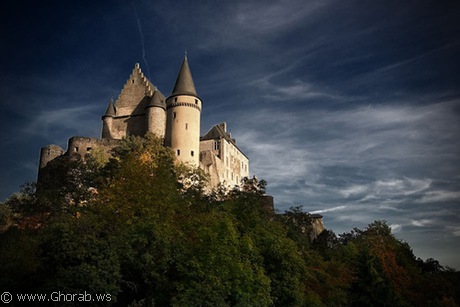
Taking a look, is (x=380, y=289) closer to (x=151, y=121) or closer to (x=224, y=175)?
(x=151, y=121)

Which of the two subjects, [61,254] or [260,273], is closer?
[61,254]

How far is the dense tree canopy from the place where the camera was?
56.1 feet

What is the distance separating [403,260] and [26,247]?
35.3 m

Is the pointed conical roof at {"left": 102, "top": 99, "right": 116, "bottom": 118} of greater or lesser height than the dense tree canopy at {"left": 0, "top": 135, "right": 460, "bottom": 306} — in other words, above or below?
above

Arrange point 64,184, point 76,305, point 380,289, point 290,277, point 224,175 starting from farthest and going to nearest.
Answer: point 224,175, point 64,184, point 380,289, point 290,277, point 76,305

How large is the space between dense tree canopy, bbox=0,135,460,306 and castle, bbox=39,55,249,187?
307 inches

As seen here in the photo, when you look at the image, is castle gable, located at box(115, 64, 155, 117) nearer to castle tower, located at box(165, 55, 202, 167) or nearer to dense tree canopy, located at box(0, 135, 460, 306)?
castle tower, located at box(165, 55, 202, 167)

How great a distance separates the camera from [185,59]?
182ft

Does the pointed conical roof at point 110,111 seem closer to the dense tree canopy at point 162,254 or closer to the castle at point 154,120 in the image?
the castle at point 154,120

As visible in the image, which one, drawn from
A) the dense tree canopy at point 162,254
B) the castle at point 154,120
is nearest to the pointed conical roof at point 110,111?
the castle at point 154,120

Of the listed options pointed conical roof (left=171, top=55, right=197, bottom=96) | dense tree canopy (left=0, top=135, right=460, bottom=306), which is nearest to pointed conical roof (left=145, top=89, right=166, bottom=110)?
pointed conical roof (left=171, top=55, right=197, bottom=96)

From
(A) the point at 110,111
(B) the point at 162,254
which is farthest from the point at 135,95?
(B) the point at 162,254

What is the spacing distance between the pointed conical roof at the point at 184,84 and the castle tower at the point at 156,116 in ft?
8.29

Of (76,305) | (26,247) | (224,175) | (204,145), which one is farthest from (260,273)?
(204,145)
